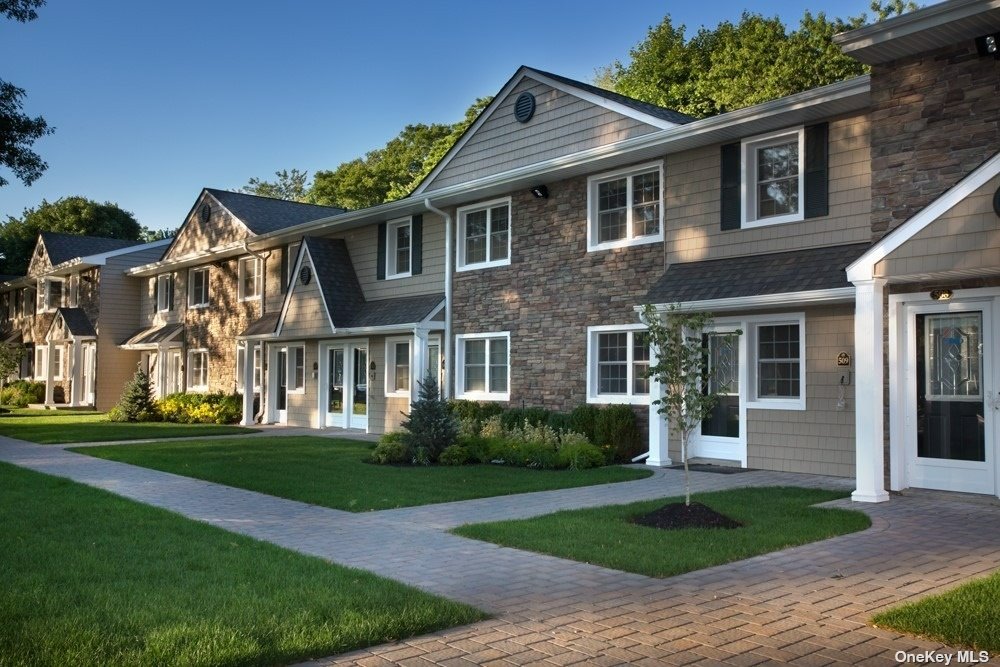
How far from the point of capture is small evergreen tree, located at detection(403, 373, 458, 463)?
14586 mm

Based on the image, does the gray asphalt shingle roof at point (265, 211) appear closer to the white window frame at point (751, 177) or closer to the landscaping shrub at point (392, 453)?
the landscaping shrub at point (392, 453)

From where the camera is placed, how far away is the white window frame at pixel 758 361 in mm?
12766

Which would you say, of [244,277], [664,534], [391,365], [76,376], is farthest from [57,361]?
[664,534]

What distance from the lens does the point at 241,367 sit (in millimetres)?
26484

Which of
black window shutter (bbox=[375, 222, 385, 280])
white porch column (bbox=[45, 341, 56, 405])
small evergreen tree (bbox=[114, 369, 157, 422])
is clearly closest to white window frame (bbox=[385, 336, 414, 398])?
black window shutter (bbox=[375, 222, 385, 280])

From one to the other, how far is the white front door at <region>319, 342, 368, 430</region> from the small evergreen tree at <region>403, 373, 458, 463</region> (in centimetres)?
676

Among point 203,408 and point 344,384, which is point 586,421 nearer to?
point 344,384

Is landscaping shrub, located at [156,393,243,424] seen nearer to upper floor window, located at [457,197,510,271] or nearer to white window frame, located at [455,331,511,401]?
white window frame, located at [455,331,511,401]

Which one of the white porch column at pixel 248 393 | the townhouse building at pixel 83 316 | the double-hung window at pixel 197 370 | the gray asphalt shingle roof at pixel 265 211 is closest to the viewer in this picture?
the white porch column at pixel 248 393

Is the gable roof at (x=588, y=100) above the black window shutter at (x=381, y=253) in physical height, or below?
above

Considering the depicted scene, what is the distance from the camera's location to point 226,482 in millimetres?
12219

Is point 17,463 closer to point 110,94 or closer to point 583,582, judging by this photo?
point 110,94

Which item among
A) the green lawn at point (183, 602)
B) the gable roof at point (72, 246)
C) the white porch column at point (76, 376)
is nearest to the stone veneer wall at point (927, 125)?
the green lawn at point (183, 602)

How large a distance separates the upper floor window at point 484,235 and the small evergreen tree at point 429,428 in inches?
157
